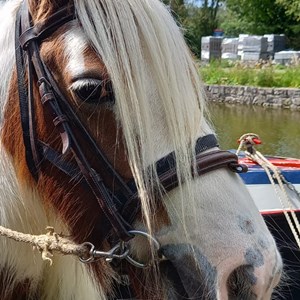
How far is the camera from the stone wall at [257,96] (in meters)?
14.9

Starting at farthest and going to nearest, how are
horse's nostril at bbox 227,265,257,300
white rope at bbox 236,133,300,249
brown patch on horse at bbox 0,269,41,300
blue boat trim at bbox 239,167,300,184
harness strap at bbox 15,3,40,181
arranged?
1. blue boat trim at bbox 239,167,300,184
2. white rope at bbox 236,133,300,249
3. brown patch on horse at bbox 0,269,41,300
4. harness strap at bbox 15,3,40,181
5. horse's nostril at bbox 227,265,257,300

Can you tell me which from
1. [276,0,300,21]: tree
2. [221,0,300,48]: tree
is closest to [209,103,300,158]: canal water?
[276,0,300,21]: tree

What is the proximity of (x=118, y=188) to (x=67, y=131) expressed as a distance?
19 centimetres

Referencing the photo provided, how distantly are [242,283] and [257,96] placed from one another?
15.0 meters

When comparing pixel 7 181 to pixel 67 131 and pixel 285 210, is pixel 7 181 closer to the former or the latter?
pixel 67 131

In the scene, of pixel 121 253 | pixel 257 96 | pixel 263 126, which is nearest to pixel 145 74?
pixel 121 253

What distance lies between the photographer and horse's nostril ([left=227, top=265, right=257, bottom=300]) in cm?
131

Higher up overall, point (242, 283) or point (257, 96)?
point (242, 283)

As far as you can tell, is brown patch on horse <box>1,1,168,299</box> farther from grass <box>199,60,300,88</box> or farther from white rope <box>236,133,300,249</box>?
grass <box>199,60,300,88</box>

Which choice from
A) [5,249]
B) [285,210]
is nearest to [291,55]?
[285,210]

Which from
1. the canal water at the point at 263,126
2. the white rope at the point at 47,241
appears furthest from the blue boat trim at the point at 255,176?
the canal water at the point at 263,126

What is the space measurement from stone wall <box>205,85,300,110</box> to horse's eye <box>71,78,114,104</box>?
1291cm

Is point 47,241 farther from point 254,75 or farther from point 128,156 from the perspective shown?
point 254,75

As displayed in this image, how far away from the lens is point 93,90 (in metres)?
1.38
